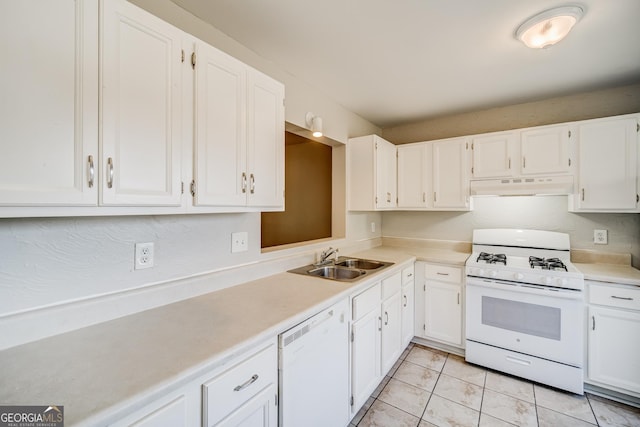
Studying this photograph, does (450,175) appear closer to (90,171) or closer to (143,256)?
(143,256)

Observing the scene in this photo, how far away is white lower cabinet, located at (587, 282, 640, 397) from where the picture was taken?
1.89m

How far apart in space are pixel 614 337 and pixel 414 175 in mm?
2037

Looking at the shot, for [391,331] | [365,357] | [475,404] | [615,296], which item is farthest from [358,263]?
[615,296]

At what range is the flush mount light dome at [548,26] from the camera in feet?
4.66

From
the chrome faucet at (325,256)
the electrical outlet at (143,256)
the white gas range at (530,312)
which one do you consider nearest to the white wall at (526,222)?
the white gas range at (530,312)

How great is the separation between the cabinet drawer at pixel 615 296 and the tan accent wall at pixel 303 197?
2.47m

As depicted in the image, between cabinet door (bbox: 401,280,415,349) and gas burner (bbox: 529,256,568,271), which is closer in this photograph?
gas burner (bbox: 529,256,568,271)

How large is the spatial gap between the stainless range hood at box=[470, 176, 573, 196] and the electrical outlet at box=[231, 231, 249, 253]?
2.25m

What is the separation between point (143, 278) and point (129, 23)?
3.47 feet

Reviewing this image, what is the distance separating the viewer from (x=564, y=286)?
80.0 inches

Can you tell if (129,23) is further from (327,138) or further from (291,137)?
(291,137)

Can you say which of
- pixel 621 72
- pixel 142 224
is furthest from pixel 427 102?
pixel 142 224

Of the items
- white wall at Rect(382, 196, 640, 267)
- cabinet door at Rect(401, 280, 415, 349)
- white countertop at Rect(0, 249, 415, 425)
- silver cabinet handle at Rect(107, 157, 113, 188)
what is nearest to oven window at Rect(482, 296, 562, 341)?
cabinet door at Rect(401, 280, 415, 349)

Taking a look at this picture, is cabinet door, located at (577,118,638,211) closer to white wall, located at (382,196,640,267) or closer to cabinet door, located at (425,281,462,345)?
white wall, located at (382,196,640,267)
